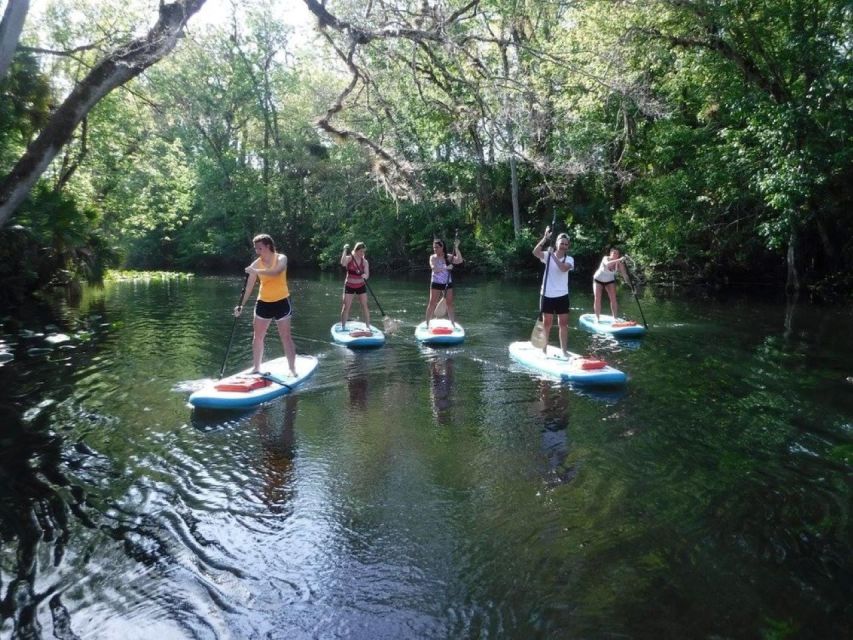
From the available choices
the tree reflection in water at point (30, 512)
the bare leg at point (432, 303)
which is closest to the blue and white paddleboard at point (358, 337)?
the bare leg at point (432, 303)

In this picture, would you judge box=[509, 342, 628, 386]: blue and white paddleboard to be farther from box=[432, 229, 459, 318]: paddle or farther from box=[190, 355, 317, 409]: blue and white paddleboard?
box=[190, 355, 317, 409]: blue and white paddleboard

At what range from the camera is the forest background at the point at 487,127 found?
7762 mm

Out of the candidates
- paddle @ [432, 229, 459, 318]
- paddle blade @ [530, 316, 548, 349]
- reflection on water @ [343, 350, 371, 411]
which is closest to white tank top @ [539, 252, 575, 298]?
paddle blade @ [530, 316, 548, 349]

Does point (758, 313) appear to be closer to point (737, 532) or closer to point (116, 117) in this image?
→ point (737, 532)

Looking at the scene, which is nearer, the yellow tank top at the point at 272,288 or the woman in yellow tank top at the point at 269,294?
the woman in yellow tank top at the point at 269,294

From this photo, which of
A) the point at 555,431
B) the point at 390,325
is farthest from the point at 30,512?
the point at 390,325

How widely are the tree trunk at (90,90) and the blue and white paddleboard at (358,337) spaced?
5.49 m

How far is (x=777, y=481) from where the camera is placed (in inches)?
213

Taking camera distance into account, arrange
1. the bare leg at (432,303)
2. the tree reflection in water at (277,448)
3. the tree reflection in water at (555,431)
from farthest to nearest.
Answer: the bare leg at (432,303) < the tree reflection in water at (555,431) < the tree reflection in water at (277,448)

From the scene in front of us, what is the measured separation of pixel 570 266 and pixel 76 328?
34.0 feet

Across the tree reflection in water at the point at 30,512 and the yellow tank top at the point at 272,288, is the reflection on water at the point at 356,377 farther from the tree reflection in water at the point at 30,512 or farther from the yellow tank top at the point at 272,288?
the tree reflection in water at the point at 30,512

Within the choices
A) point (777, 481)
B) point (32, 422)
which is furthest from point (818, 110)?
point (32, 422)

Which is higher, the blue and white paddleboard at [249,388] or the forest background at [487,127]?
the forest background at [487,127]

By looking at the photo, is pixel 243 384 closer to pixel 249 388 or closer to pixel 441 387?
pixel 249 388
